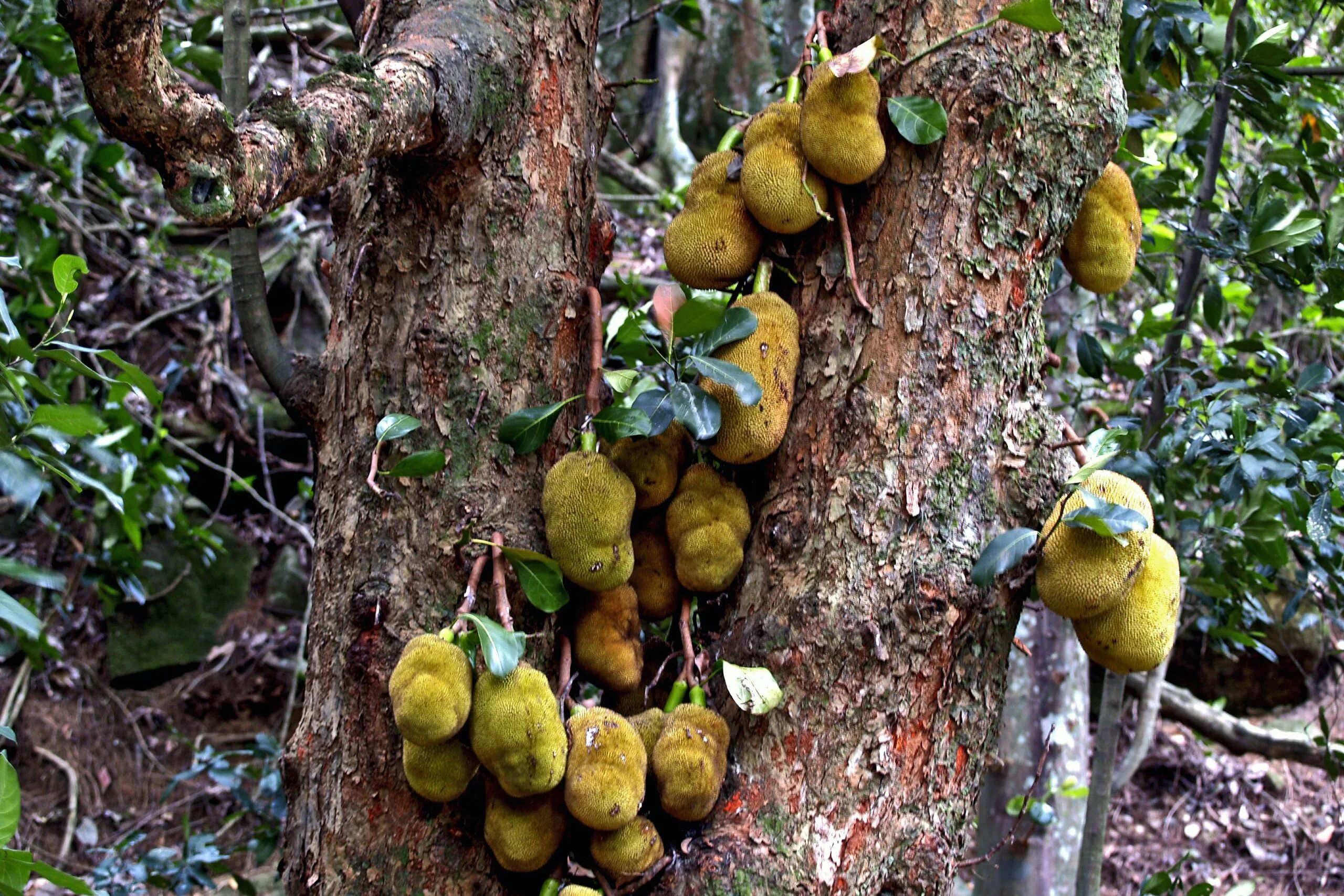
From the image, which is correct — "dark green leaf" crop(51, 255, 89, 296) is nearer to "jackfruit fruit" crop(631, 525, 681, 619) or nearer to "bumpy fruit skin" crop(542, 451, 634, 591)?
"bumpy fruit skin" crop(542, 451, 634, 591)

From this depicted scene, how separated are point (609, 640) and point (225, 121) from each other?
0.74 metres

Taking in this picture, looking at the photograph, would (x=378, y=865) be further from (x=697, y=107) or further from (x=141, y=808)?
(x=697, y=107)

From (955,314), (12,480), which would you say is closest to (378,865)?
(12,480)

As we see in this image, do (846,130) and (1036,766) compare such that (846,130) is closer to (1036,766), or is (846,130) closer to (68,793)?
(1036,766)

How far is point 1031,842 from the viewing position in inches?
99.0

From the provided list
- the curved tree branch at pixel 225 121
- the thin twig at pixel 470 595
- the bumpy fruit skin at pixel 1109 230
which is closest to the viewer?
the curved tree branch at pixel 225 121

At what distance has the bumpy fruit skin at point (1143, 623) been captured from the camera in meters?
1.18

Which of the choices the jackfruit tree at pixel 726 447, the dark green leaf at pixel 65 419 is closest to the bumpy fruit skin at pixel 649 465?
the jackfruit tree at pixel 726 447

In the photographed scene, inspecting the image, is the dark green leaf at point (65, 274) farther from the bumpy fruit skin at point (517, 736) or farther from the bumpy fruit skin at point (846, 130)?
the bumpy fruit skin at point (846, 130)

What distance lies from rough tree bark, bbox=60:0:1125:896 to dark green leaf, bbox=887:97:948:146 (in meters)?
0.04

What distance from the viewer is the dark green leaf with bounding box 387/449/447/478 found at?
1.13 meters

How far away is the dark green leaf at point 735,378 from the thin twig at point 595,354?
167 mm

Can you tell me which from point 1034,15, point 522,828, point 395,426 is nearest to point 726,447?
point 395,426

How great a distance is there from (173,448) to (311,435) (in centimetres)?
298
